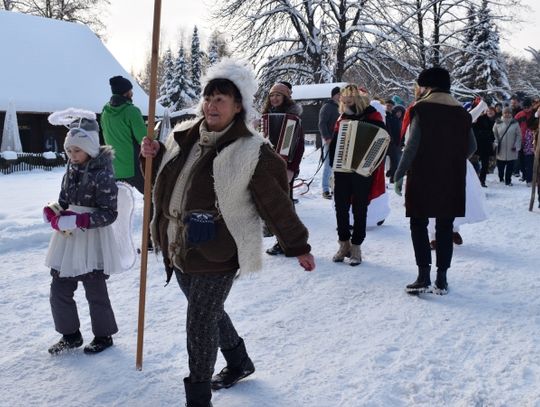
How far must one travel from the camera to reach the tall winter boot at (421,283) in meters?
4.91

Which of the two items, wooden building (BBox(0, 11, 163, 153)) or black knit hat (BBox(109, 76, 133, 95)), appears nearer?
black knit hat (BBox(109, 76, 133, 95))

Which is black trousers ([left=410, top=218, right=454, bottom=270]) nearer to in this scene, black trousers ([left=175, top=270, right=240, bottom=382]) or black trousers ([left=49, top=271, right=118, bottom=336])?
black trousers ([left=175, top=270, right=240, bottom=382])

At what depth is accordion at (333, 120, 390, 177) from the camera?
18.3ft

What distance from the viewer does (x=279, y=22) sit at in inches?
1010

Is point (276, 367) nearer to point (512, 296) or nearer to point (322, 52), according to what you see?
point (512, 296)

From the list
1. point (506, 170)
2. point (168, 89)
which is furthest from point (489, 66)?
point (168, 89)

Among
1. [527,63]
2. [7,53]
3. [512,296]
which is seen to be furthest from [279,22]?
[527,63]

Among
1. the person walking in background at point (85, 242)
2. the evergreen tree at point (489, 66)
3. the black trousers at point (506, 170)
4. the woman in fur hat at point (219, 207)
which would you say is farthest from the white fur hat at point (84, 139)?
the evergreen tree at point (489, 66)

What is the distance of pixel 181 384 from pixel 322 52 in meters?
Answer: 23.9

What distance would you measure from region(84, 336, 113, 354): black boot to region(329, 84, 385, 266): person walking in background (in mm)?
2987

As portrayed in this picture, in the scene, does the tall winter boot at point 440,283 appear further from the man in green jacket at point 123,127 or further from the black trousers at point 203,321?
the man in green jacket at point 123,127

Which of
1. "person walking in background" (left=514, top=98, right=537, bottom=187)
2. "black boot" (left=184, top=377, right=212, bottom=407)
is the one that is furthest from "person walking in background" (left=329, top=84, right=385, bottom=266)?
"person walking in background" (left=514, top=98, right=537, bottom=187)

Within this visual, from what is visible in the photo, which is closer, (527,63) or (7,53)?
(7,53)

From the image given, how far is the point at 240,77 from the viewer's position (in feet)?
9.12
